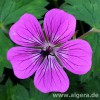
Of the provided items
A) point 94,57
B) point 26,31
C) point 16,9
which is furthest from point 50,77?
point 16,9

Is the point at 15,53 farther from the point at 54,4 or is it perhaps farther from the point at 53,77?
the point at 54,4

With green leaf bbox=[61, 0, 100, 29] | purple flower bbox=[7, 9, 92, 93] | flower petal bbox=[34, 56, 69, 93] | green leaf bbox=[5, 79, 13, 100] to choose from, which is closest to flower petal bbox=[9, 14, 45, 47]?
purple flower bbox=[7, 9, 92, 93]

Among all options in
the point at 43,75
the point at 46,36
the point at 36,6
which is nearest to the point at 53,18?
the point at 46,36

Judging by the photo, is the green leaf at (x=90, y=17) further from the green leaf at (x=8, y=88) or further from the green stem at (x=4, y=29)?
the green leaf at (x=8, y=88)

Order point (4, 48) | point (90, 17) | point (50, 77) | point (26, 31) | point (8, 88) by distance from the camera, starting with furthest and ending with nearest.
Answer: point (8, 88)
point (90, 17)
point (4, 48)
point (50, 77)
point (26, 31)

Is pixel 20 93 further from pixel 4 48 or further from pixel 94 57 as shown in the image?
pixel 94 57

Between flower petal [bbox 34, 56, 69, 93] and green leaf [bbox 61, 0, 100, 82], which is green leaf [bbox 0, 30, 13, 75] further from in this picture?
green leaf [bbox 61, 0, 100, 82]
